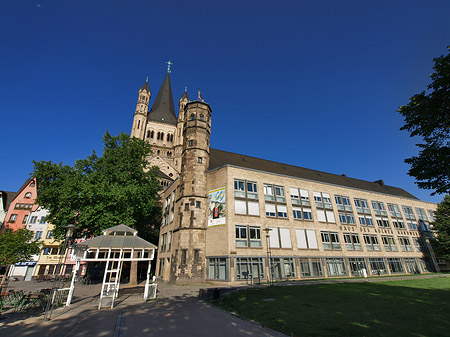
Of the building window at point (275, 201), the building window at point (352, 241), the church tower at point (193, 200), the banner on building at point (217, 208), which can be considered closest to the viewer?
the church tower at point (193, 200)

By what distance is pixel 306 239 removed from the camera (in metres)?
28.4

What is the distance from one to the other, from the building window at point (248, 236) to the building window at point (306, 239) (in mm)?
5604

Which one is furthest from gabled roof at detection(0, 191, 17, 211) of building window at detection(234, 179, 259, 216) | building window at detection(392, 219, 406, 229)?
building window at detection(392, 219, 406, 229)

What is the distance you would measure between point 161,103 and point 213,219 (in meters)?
70.3

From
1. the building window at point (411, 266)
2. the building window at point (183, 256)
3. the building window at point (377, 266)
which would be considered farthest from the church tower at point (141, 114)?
the building window at point (411, 266)

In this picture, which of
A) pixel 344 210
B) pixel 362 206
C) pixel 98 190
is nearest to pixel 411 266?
pixel 362 206

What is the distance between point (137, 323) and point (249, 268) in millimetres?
16758

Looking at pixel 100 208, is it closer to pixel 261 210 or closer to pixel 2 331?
pixel 2 331

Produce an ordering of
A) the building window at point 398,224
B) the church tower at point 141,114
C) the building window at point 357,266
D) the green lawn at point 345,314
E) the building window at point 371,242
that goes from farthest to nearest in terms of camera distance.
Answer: the church tower at point 141,114 → the building window at point 398,224 → the building window at point 371,242 → the building window at point 357,266 → the green lawn at point 345,314

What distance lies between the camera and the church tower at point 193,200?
2497cm

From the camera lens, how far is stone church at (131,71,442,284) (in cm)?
2491

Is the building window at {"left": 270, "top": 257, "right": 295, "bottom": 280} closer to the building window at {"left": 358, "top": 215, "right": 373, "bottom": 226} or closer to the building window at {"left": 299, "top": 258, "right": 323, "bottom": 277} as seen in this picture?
the building window at {"left": 299, "top": 258, "right": 323, "bottom": 277}

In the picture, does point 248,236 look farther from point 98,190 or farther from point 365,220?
point 365,220

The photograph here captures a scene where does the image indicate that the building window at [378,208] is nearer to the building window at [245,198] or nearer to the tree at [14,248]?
the building window at [245,198]
